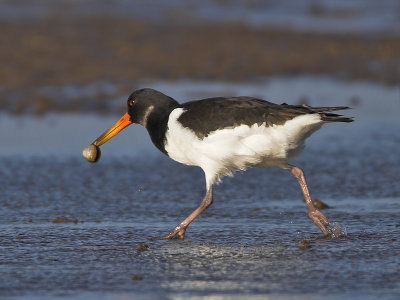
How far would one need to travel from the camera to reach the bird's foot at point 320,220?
638cm

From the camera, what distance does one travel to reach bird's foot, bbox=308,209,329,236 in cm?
638

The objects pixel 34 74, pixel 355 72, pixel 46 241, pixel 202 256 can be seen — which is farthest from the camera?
pixel 355 72

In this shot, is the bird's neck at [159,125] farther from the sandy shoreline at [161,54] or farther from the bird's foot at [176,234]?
the sandy shoreline at [161,54]

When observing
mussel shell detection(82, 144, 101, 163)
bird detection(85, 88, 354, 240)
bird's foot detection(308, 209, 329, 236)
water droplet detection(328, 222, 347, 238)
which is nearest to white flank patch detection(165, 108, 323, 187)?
bird detection(85, 88, 354, 240)

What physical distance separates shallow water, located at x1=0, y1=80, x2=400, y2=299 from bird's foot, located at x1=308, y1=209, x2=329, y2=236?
0.25ft

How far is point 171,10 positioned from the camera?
1761cm

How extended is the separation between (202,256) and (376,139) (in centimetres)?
437

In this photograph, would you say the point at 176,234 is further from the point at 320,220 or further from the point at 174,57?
the point at 174,57

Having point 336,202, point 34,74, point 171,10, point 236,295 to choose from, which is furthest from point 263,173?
point 171,10

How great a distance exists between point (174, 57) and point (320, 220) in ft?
25.0

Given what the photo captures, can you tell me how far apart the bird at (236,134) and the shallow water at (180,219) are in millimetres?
442

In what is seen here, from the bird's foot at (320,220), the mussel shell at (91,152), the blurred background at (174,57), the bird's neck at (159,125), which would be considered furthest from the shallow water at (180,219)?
the blurred background at (174,57)

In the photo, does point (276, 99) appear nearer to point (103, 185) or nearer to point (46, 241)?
point (103, 185)

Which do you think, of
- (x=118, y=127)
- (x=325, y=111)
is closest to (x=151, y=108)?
(x=118, y=127)
